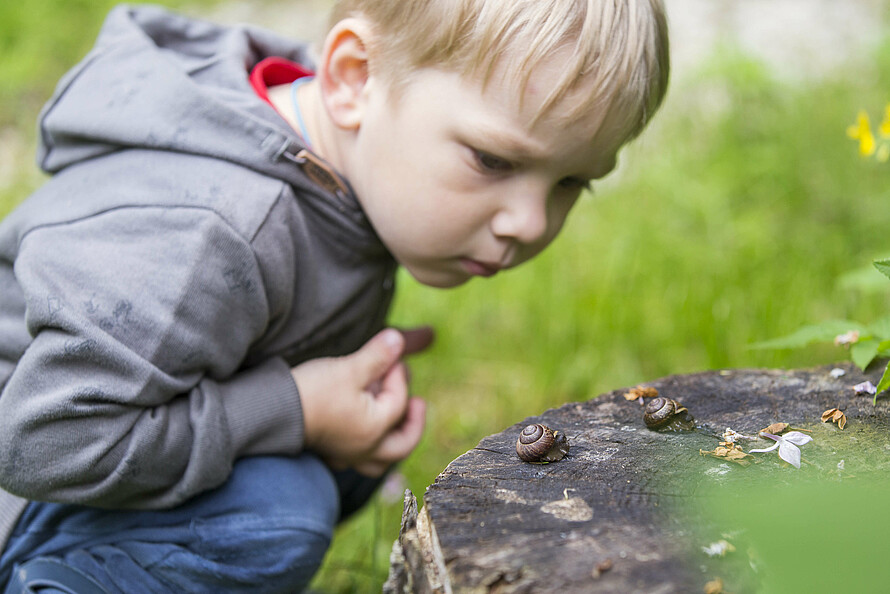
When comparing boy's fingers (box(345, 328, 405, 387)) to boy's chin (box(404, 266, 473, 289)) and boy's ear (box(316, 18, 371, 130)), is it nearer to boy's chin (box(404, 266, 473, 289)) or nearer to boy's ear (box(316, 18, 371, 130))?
boy's chin (box(404, 266, 473, 289))

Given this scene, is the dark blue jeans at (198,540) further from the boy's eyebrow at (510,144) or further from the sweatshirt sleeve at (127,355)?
the boy's eyebrow at (510,144)

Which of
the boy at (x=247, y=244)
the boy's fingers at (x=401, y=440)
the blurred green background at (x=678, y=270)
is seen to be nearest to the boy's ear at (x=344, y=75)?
the boy at (x=247, y=244)

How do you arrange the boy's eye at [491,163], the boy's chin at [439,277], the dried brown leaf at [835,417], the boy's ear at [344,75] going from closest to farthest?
the dried brown leaf at [835,417] < the boy's eye at [491,163] < the boy's ear at [344,75] < the boy's chin at [439,277]

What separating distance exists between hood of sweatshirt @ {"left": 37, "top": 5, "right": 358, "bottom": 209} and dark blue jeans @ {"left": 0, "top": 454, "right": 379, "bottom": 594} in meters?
0.65

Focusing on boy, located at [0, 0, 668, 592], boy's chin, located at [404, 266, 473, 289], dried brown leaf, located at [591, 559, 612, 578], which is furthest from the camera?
boy's chin, located at [404, 266, 473, 289]

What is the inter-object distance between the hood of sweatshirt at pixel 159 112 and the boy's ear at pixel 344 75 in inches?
4.7

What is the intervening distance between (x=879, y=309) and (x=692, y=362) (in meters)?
0.57

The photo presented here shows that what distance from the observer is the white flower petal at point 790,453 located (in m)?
1.10

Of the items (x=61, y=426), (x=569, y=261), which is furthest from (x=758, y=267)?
(x=61, y=426)

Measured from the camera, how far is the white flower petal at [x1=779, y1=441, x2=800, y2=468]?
43.3 inches

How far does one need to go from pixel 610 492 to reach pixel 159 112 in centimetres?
117

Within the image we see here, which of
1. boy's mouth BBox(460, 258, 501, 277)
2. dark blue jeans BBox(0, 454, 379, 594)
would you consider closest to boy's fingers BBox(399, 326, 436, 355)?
boy's mouth BBox(460, 258, 501, 277)

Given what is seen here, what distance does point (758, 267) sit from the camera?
2.88 meters

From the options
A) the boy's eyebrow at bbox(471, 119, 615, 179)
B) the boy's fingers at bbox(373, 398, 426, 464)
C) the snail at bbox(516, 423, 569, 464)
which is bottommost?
the boy's fingers at bbox(373, 398, 426, 464)
